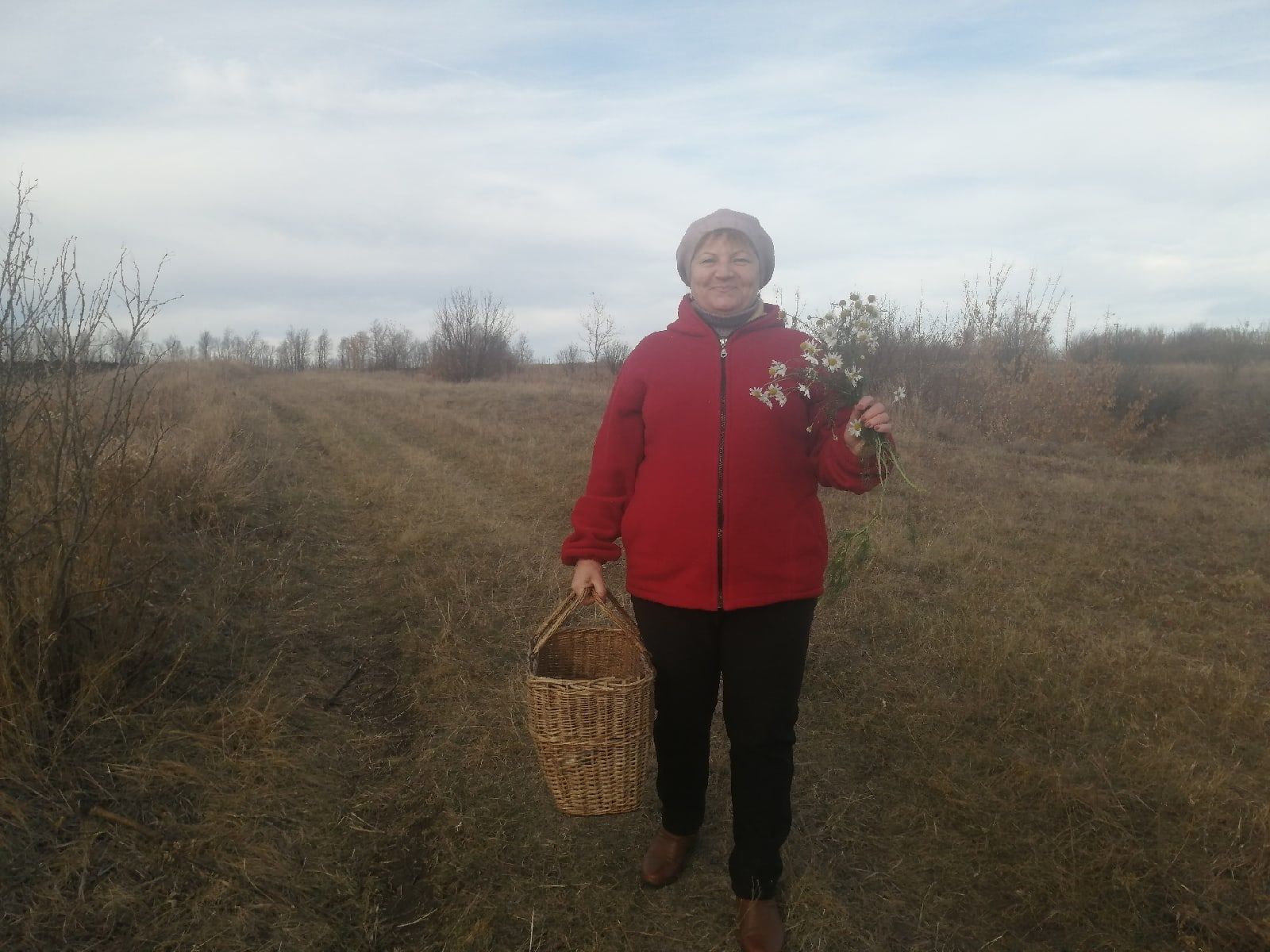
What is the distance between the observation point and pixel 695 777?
2.58 m

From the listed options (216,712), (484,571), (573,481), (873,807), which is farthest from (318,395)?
(873,807)

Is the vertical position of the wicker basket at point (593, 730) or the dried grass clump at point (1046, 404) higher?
the dried grass clump at point (1046, 404)

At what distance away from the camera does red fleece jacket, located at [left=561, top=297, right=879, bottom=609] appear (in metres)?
2.26

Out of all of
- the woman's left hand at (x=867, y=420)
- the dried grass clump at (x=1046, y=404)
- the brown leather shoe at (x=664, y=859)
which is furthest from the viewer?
the dried grass clump at (x=1046, y=404)

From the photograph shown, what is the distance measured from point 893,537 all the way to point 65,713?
5294mm

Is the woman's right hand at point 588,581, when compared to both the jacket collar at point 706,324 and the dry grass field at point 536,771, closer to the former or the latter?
the jacket collar at point 706,324

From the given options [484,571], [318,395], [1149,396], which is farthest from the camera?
[318,395]

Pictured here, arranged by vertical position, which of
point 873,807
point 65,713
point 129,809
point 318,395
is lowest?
point 873,807

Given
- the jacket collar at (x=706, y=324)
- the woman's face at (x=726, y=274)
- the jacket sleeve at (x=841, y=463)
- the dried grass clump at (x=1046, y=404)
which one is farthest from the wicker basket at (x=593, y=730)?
the dried grass clump at (x=1046, y=404)

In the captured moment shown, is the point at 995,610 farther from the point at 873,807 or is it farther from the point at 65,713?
the point at 65,713

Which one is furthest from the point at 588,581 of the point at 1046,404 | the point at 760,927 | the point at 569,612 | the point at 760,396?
the point at 1046,404

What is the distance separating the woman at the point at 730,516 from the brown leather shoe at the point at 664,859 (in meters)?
0.26

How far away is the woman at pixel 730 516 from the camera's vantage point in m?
2.26

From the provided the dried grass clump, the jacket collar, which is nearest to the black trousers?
the jacket collar
